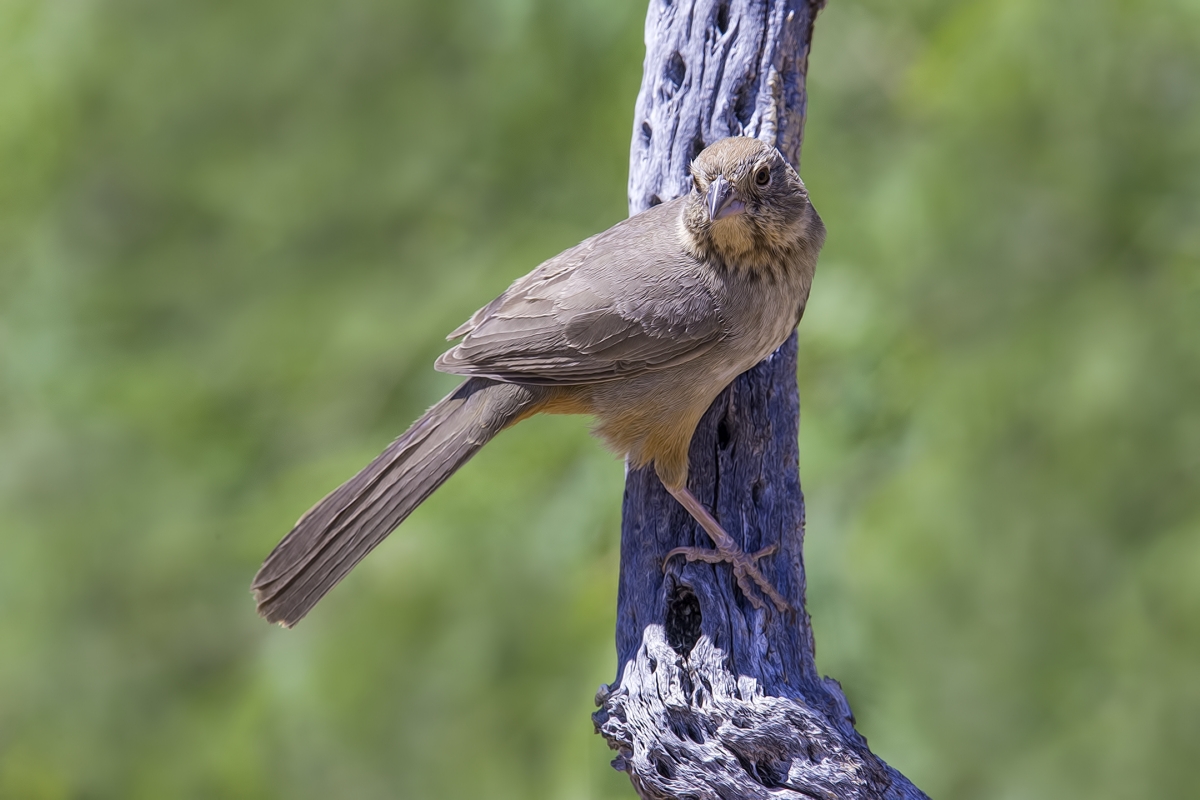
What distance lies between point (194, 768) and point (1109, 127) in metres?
5.35

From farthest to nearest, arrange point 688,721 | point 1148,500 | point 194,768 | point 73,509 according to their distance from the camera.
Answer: point 73,509, point 194,768, point 1148,500, point 688,721

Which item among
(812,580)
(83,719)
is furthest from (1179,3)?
(83,719)

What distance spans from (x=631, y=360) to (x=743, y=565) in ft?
2.35

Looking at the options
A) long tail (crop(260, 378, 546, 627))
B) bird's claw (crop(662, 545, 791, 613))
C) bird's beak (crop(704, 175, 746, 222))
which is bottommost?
bird's claw (crop(662, 545, 791, 613))

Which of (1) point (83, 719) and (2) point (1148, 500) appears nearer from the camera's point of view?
(2) point (1148, 500)

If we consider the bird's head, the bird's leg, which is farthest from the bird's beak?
the bird's leg

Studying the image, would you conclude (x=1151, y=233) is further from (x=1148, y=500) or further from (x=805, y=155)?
(x=805, y=155)

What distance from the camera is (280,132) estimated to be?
242 inches

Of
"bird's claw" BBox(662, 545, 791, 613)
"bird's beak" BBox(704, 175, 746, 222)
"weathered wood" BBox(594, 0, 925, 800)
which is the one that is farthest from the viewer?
"bird's claw" BBox(662, 545, 791, 613)

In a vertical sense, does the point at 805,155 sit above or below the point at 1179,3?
above

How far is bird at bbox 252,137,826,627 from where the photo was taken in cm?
337

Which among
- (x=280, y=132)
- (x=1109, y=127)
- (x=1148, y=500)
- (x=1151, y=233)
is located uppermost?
(x=280, y=132)

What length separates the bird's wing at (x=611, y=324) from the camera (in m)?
3.39

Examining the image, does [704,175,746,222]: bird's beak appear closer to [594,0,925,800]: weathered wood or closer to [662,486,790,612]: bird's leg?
[594,0,925,800]: weathered wood
